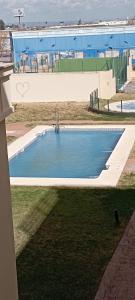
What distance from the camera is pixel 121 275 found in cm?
878

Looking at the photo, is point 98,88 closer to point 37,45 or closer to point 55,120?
point 55,120

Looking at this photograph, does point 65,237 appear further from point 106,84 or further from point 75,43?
point 75,43

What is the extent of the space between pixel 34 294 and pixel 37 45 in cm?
4409

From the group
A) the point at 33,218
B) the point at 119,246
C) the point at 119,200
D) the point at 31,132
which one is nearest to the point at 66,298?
the point at 119,246

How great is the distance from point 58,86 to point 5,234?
24.6 m

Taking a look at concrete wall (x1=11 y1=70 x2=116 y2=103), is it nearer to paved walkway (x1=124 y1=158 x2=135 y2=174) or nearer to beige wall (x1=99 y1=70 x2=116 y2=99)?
beige wall (x1=99 y1=70 x2=116 y2=99)

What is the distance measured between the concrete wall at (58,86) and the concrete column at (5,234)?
24093 mm

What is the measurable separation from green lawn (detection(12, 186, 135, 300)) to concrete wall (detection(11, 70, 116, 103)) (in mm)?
15777

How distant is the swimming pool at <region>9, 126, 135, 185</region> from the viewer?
54.2 ft

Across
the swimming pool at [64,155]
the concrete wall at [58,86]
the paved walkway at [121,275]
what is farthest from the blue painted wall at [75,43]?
the paved walkway at [121,275]

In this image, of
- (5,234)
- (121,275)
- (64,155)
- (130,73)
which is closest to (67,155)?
(64,155)

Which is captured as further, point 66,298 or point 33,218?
Answer: point 33,218

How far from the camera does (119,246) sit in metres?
10.1

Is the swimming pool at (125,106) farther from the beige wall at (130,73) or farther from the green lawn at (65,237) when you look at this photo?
the green lawn at (65,237)
